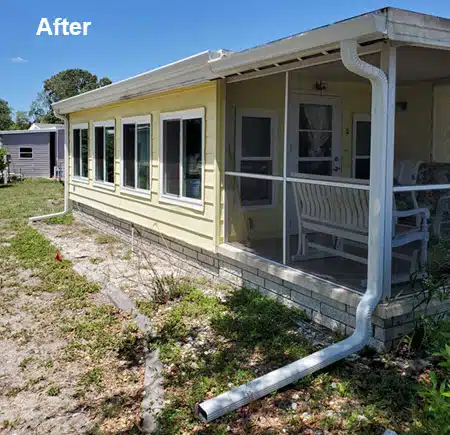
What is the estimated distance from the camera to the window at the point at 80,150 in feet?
35.4

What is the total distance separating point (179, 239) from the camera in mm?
6984

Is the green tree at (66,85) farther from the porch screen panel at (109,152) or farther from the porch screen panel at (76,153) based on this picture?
the porch screen panel at (109,152)

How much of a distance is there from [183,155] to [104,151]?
3511 mm

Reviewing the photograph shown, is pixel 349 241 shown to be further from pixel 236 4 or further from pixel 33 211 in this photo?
pixel 236 4

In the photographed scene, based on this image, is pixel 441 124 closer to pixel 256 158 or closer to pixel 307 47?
pixel 256 158

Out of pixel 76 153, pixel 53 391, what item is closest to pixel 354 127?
pixel 53 391

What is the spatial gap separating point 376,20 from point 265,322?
2.68 metres

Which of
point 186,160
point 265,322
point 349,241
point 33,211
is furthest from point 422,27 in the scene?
point 33,211

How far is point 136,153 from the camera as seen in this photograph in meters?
8.29

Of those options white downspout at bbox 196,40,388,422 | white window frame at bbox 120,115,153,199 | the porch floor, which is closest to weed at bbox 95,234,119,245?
white window frame at bbox 120,115,153,199

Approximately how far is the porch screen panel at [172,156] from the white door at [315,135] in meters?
1.62

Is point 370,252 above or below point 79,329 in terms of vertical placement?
above

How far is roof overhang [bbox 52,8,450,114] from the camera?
3332 mm

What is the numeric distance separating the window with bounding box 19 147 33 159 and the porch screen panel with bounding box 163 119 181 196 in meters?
22.7
